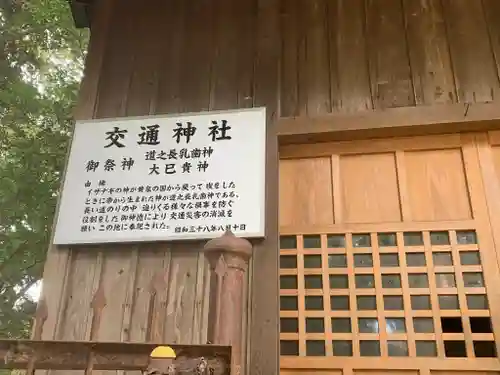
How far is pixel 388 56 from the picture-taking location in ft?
11.3

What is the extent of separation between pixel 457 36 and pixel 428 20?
24cm

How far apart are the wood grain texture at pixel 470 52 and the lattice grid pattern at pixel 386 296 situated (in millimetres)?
971

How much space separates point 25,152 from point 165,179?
9.31ft

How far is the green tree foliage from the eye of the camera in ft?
16.7

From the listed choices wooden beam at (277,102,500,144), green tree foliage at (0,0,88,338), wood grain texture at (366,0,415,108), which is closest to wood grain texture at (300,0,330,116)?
wooden beam at (277,102,500,144)

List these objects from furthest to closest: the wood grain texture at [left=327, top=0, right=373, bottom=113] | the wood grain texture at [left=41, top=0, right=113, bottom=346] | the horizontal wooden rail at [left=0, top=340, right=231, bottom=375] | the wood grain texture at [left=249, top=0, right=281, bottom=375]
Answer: the wood grain texture at [left=327, top=0, right=373, bottom=113] < the wood grain texture at [left=41, top=0, right=113, bottom=346] < the wood grain texture at [left=249, top=0, right=281, bottom=375] < the horizontal wooden rail at [left=0, top=340, right=231, bottom=375]

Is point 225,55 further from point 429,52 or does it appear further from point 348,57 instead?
point 429,52

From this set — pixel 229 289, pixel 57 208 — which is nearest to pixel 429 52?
pixel 229 289

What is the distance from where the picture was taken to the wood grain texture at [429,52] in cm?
325

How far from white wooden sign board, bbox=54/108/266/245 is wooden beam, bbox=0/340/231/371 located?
152cm

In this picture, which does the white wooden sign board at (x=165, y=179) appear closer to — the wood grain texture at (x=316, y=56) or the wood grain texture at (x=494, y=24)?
the wood grain texture at (x=316, y=56)

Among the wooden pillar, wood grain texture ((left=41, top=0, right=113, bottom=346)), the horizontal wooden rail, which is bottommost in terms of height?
the horizontal wooden rail

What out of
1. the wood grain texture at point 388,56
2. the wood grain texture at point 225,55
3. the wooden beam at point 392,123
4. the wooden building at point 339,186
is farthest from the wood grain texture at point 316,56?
the wood grain texture at point 225,55

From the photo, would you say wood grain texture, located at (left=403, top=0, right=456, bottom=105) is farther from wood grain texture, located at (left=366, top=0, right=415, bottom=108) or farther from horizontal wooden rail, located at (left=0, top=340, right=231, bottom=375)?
horizontal wooden rail, located at (left=0, top=340, right=231, bottom=375)
